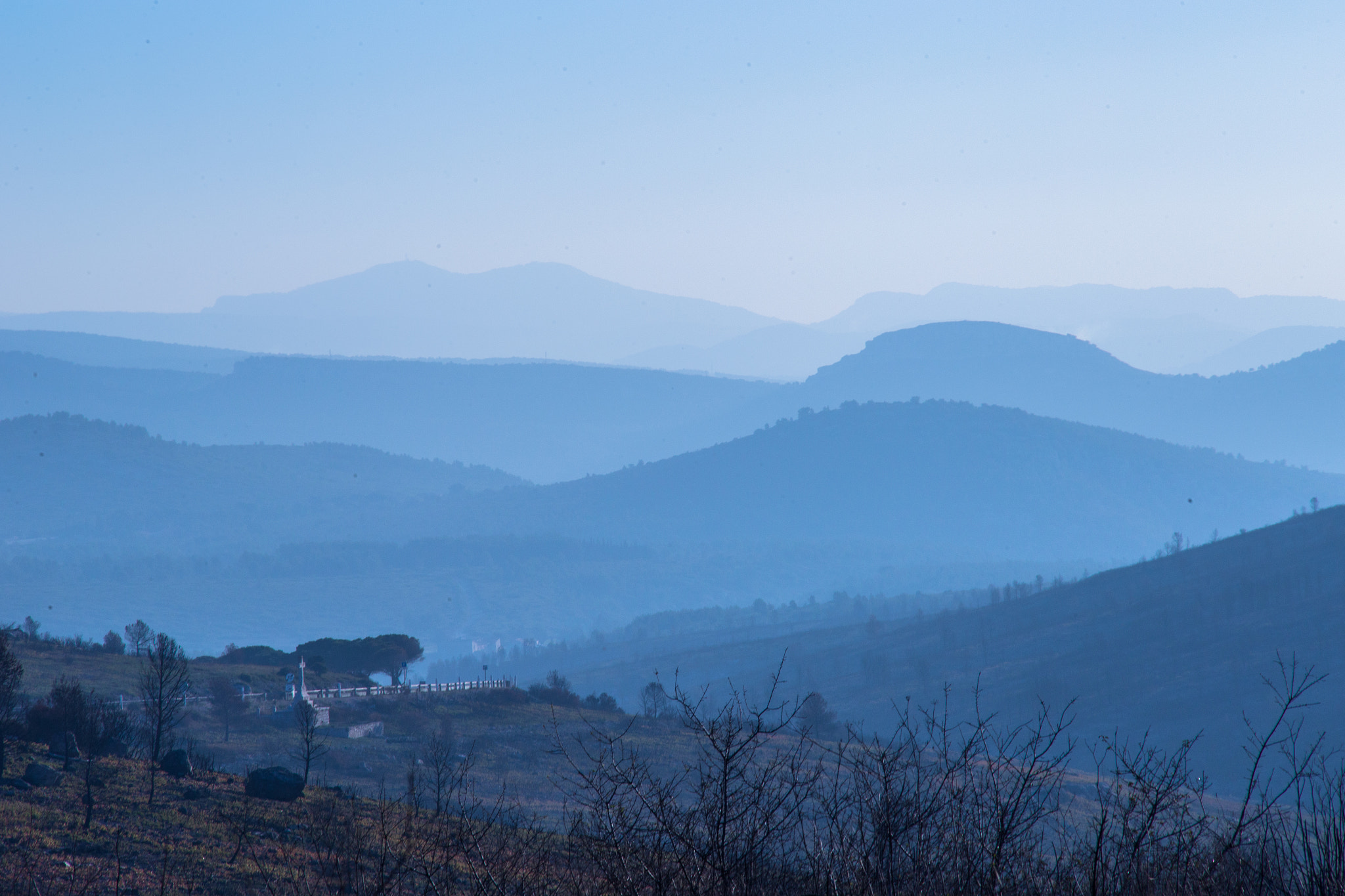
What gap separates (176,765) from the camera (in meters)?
37.5

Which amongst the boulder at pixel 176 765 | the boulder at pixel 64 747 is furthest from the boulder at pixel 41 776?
the boulder at pixel 176 765

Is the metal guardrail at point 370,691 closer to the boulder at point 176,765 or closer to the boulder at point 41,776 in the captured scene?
the boulder at point 176,765

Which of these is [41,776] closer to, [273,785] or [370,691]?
[273,785]

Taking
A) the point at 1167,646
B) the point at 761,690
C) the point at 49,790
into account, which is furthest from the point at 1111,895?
the point at 761,690

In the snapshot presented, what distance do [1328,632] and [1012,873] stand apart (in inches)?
4918

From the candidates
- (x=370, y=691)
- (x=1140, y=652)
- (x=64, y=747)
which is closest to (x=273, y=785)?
(x=64, y=747)

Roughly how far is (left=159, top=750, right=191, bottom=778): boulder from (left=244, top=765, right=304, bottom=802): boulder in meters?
2.20

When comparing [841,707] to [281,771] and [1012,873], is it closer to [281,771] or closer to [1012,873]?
[281,771]

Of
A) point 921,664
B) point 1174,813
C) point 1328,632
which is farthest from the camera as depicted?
point 921,664

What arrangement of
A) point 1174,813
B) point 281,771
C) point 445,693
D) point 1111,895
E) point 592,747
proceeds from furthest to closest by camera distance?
point 445,693, point 592,747, point 281,771, point 1174,813, point 1111,895

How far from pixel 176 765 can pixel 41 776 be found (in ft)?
16.6

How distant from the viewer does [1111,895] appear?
12531 mm

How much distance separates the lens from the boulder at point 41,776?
107ft

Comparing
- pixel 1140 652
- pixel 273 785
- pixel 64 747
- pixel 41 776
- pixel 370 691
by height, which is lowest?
pixel 1140 652
